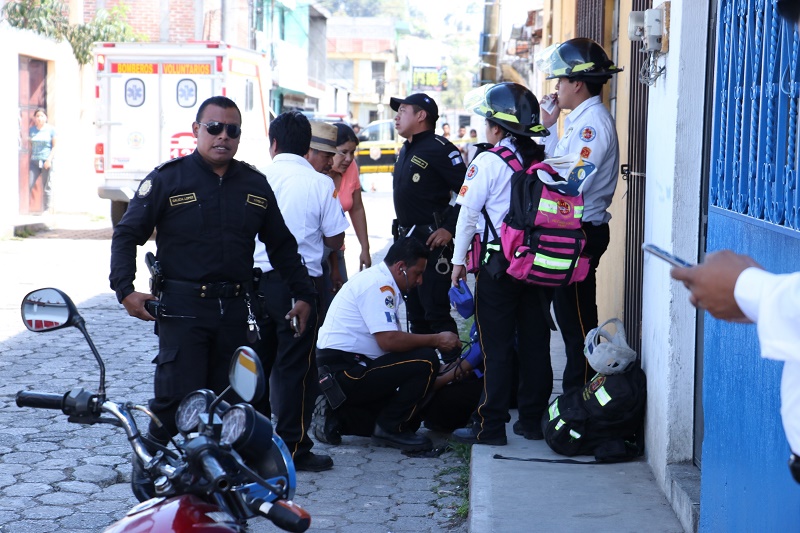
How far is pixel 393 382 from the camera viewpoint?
19.3 ft

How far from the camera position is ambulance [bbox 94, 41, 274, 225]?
1698cm

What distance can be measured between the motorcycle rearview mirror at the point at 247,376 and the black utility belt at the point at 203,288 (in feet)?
6.56

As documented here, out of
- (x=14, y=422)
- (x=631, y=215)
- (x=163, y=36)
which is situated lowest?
(x=14, y=422)

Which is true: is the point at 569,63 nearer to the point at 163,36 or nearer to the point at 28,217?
the point at 28,217

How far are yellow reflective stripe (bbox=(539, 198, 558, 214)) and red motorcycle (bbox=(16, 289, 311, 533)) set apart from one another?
303 cm

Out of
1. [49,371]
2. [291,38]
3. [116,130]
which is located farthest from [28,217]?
[291,38]

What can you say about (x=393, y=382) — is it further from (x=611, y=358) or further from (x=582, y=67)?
(x=582, y=67)

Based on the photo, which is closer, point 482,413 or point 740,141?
point 740,141

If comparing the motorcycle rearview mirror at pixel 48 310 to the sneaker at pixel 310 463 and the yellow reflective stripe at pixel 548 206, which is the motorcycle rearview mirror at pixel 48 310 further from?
the yellow reflective stripe at pixel 548 206

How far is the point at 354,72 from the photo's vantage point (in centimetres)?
7106

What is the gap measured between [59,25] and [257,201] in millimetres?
19105

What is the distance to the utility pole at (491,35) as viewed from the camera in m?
24.0

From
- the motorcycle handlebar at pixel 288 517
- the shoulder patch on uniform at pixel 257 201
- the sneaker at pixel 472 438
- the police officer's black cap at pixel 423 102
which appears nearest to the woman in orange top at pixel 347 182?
the police officer's black cap at pixel 423 102

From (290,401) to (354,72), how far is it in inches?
2643
